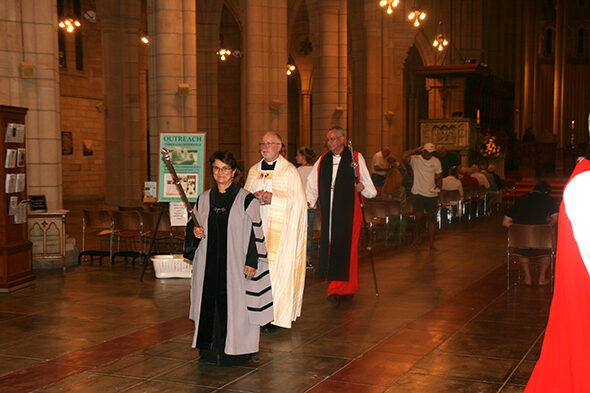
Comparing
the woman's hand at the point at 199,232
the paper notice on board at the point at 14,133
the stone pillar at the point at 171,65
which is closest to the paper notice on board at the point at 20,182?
the paper notice on board at the point at 14,133

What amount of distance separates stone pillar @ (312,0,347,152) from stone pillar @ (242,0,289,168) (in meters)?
1.41

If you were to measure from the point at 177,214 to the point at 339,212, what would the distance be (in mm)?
2919

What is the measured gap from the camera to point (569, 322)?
267cm

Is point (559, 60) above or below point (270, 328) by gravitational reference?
above

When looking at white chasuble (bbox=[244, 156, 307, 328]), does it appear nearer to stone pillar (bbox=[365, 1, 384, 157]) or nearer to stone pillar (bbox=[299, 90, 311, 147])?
stone pillar (bbox=[365, 1, 384, 157])

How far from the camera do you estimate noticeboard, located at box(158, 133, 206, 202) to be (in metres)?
9.52

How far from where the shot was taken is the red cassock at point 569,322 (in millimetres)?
2611

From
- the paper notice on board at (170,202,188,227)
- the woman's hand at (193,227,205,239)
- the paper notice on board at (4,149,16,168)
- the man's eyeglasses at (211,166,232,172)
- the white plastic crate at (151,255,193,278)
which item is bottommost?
the white plastic crate at (151,255,193,278)

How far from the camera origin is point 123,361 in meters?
5.55

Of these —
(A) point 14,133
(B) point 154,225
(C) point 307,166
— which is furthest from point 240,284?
(B) point 154,225

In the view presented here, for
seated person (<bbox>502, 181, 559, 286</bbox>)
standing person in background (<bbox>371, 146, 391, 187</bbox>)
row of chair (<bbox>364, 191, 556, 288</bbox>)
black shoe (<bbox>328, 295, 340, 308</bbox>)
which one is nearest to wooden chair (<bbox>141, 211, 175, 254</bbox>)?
row of chair (<bbox>364, 191, 556, 288</bbox>)

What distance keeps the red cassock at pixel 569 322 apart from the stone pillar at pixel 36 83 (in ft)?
29.6

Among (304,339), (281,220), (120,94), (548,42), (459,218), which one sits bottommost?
(304,339)

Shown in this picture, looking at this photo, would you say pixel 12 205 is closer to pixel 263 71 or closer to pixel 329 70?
pixel 263 71
